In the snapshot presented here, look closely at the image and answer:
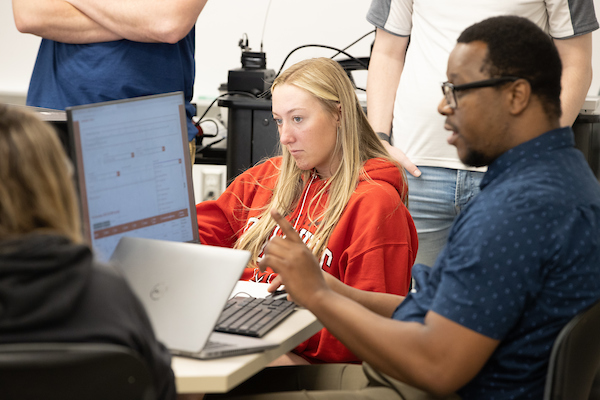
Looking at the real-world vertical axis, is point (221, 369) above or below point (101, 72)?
below

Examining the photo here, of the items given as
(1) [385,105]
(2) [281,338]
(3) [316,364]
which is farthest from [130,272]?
(1) [385,105]

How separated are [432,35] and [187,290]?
50.8 inches

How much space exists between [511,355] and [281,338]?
42cm

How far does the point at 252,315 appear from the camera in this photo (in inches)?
52.7

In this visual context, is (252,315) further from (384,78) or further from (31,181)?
(384,78)

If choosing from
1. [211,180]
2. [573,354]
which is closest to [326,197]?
[573,354]

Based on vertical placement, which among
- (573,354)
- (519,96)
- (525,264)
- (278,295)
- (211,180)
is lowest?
(211,180)

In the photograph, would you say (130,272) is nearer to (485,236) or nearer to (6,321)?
(6,321)

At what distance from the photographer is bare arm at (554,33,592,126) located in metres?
1.96

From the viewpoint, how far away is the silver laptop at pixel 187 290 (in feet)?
3.72

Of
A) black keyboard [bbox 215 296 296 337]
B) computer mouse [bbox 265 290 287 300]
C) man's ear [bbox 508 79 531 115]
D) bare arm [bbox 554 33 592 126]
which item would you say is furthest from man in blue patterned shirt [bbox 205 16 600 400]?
bare arm [bbox 554 33 592 126]

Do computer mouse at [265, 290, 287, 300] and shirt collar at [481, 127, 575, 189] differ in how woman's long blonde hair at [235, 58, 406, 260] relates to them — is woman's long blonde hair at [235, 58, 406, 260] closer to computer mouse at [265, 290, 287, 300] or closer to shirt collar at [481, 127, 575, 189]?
computer mouse at [265, 290, 287, 300]

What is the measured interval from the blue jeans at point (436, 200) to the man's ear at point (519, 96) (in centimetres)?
84

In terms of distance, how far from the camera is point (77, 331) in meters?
0.77
